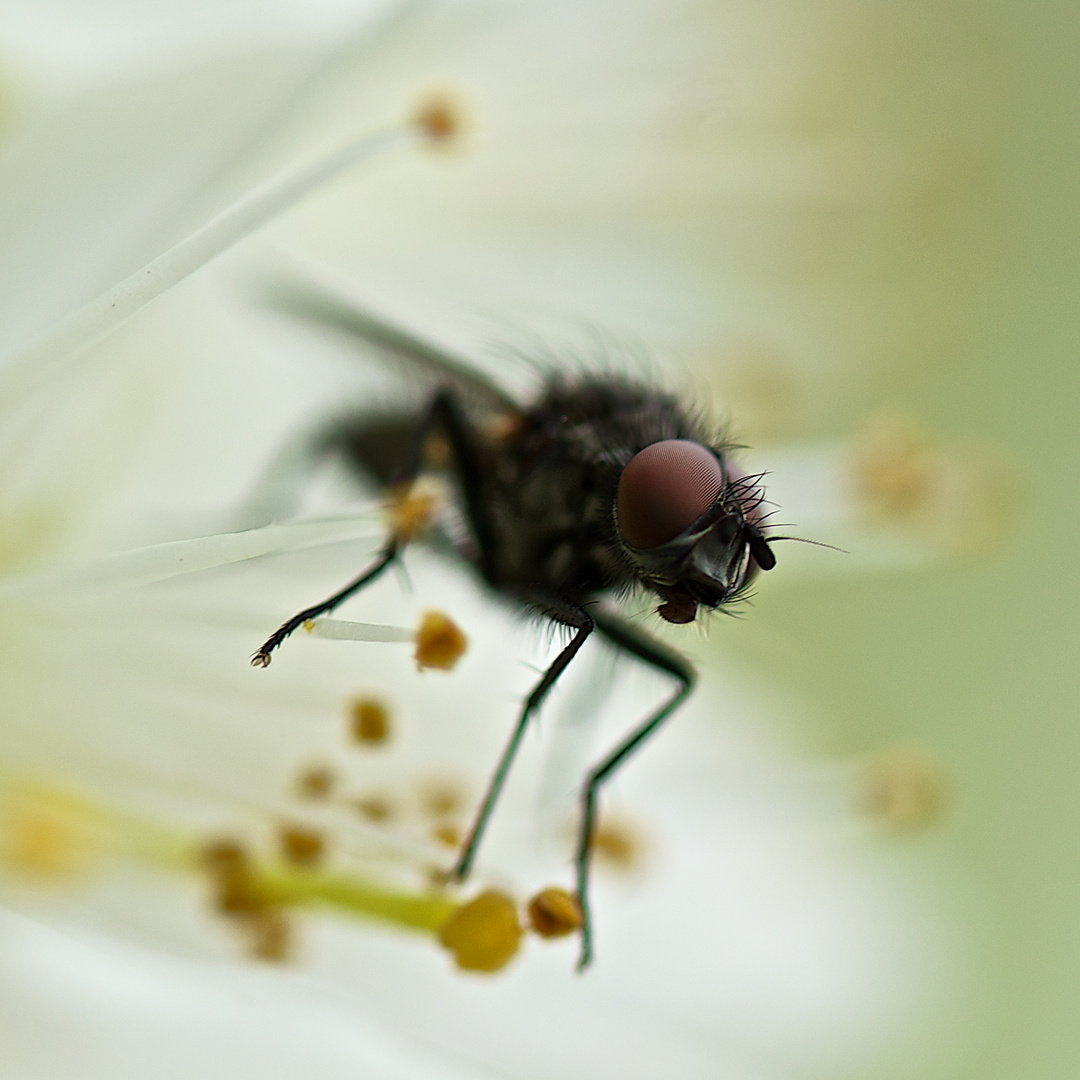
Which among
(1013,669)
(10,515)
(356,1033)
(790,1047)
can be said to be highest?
(1013,669)

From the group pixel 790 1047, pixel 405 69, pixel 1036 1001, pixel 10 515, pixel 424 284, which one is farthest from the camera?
pixel 1036 1001

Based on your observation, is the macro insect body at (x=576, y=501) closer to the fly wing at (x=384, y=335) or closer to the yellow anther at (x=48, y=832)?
the fly wing at (x=384, y=335)

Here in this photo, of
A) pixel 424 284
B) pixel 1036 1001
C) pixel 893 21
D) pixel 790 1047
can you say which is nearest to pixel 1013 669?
pixel 1036 1001

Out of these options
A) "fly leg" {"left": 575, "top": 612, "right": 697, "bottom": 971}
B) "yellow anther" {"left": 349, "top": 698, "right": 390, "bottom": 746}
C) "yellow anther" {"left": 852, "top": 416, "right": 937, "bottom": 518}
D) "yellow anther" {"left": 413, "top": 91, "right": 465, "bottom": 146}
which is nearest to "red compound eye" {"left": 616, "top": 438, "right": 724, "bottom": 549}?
"fly leg" {"left": 575, "top": 612, "right": 697, "bottom": 971}

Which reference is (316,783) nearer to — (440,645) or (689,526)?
(440,645)

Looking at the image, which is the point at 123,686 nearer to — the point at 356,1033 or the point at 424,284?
the point at 356,1033

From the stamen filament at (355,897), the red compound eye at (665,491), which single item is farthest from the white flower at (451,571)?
the red compound eye at (665,491)

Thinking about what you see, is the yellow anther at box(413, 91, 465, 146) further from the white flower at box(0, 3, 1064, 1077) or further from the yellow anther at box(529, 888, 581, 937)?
the yellow anther at box(529, 888, 581, 937)
